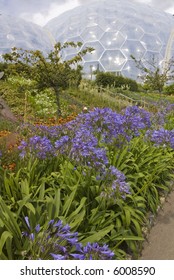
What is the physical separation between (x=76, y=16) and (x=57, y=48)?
4200 centimetres

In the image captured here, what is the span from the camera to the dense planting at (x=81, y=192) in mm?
3484

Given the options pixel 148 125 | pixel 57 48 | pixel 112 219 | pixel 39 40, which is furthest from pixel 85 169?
pixel 39 40

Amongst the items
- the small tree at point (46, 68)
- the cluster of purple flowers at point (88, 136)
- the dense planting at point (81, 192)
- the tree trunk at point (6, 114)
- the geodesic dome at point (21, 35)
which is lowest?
the tree trunk at point (6, 114)

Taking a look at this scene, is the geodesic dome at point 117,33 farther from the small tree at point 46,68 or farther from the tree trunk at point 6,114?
the small tree at point 46,68

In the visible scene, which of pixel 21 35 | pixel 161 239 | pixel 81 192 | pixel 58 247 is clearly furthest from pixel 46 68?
pixel 21 35

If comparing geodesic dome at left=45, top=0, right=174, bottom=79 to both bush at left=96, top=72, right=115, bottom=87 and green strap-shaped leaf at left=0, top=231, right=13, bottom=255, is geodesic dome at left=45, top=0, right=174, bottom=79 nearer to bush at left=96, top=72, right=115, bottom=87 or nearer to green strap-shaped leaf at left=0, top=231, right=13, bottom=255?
bush at left=96, top=72, right=115, bottom=87

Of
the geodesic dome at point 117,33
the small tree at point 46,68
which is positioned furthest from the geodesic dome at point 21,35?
the small tree at point 46,68

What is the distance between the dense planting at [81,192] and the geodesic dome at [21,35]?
137ft

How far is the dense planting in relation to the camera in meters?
3.48

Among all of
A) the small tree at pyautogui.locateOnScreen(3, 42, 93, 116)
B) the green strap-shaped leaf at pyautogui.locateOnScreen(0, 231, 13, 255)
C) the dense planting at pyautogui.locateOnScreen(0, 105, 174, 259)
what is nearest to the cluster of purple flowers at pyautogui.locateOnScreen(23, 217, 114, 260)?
the dense planting at pyautogui.locateOnScreen(0, 105, 174, 259)

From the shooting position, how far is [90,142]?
3994 mm

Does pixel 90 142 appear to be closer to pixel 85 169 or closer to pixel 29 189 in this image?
pixel 85 169

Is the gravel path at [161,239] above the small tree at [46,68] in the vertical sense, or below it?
below

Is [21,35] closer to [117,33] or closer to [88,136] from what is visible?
[117,33]
